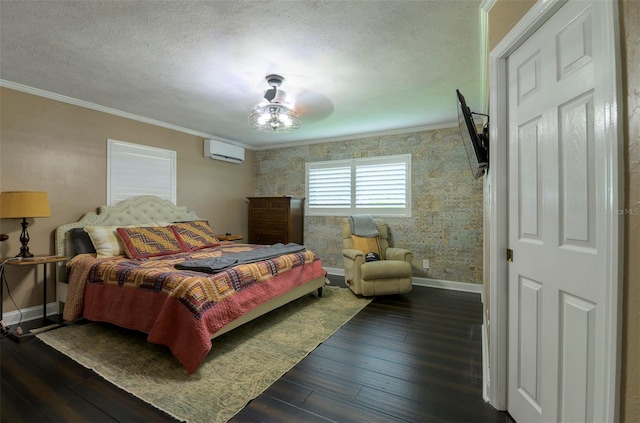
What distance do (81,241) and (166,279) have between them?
5.69 feet

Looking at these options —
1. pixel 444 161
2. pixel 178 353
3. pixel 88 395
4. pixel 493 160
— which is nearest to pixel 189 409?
pixel 178 353

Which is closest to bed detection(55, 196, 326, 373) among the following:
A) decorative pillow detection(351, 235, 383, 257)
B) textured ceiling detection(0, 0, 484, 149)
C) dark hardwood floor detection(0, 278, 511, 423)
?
dark hardwood floor detection(0, 278, 511, 423)

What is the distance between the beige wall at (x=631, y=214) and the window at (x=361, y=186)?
11.5 ft

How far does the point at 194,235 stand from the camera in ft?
12.5

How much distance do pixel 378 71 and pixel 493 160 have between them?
4.78 feet

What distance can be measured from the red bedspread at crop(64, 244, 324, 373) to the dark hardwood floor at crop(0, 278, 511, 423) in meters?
0.40

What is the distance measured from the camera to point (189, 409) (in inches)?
62.9

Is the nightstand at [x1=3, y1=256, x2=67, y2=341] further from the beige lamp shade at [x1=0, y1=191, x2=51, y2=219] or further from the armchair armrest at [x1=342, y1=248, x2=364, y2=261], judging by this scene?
the armchair armrest at [x1=342, y1=248, x2=364, y2=261]

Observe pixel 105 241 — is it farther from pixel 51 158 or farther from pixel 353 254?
pixel 353 254

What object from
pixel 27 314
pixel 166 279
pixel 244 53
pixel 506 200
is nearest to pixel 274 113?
pixel 244 53

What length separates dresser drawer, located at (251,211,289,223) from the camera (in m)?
4.86

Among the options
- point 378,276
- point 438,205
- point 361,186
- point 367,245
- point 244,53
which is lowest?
point 378,276

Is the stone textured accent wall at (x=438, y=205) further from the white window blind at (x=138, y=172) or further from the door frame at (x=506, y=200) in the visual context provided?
the white window blind at (x=138, y=172)

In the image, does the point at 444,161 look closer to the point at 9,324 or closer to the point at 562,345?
the point at 562,345
